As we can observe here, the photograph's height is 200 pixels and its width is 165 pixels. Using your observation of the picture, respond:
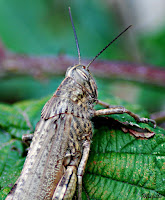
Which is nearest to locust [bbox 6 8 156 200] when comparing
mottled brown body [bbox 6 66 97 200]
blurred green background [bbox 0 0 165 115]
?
mottled brown body [bbox 6 66 97 200]

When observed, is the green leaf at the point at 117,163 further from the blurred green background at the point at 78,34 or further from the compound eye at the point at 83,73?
the blurred green background at the point at 78,34

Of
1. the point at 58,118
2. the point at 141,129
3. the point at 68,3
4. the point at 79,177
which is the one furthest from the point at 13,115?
the point at 68,3

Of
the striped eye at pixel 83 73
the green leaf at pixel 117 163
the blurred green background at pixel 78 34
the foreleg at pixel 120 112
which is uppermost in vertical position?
Answer: the blurred green background at pixel 78 34

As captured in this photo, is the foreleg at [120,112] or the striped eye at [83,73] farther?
the striped eye at [83,73]

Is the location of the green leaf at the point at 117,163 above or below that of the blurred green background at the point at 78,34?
below

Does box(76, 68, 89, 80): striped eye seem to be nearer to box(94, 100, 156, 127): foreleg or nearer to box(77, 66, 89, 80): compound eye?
box(77, 66, 89, 80): compound eye

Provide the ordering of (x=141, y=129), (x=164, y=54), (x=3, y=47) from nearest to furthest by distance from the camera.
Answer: (x=141, y=129) < (x=3, y=47) < (x=164, y=54)

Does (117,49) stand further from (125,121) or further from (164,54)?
(125,121)

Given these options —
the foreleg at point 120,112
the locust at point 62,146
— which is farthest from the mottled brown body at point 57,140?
the foreleg at point 120,112
